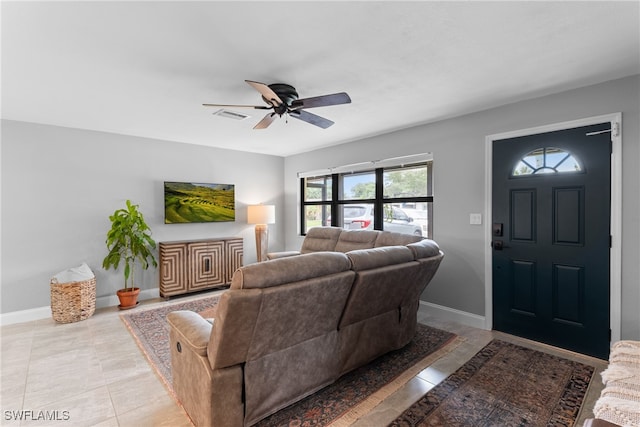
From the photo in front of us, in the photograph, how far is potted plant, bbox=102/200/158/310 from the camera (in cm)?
394

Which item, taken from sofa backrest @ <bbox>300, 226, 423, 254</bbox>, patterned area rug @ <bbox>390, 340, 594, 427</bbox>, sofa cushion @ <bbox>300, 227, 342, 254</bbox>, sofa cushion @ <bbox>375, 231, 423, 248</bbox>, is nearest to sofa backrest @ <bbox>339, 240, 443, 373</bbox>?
patterned area rug @ <bbox>390, 340, 594, 427</bbox>

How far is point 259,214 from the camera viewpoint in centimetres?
526

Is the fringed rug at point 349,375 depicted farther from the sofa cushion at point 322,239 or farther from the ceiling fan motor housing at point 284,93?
the ceiling fan motor housing at point 284,93

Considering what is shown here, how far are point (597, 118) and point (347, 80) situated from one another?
2.19 m

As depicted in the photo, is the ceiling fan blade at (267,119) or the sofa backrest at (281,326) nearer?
the sofa backrest at (281,326)

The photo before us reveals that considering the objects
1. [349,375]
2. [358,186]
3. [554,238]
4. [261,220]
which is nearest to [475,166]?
[554,238]

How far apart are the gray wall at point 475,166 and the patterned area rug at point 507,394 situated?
708 mm

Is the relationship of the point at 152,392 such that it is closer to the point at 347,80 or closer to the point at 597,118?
the point at 347,80

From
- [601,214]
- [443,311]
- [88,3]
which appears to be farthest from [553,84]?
[88,3]

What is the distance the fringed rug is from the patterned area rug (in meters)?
0.24

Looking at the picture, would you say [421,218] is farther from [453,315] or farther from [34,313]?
[34,313]

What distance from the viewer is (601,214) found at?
2584mm

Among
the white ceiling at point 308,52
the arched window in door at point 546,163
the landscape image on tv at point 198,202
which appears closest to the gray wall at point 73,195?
the landscape image on tv at point 198,202

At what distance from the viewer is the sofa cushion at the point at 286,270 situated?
1.54 meters
